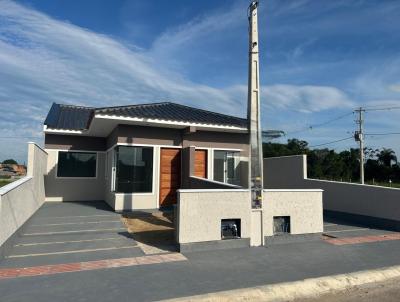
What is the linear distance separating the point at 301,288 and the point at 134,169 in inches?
320

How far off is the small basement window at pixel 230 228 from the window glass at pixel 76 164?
10399 millimetres

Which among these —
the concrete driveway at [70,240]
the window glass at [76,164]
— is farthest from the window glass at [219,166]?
the window glass at [76,164]

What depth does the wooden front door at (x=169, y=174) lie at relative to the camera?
490 inches

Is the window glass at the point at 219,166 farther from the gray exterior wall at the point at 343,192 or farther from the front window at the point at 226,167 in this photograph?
the gray exterior wall at the point at 343,192

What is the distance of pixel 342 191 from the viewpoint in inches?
460

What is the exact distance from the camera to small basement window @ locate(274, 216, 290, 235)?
7.77 m

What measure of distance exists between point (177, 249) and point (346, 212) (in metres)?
7.19

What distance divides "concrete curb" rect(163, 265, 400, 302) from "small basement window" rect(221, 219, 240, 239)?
7.57 feet

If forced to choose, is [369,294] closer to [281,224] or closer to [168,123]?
[281,224]

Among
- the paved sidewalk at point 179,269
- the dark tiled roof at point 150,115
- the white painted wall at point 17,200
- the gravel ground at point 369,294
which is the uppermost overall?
the dark tiled roof at point 150,115

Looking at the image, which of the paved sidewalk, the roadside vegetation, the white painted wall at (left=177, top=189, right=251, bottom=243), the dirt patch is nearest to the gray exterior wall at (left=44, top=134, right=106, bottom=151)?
the dirt patch

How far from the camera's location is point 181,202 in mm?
6785

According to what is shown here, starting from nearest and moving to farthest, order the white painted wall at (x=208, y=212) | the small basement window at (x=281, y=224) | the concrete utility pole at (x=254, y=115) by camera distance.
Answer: the white painted wall at (x=208, y=212)
the concrete utility pole at (x=254, y=115)
the small basement window at (x=281, y=224)

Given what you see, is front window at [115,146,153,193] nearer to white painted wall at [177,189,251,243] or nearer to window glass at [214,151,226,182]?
window glass at [214,151,226,182]
